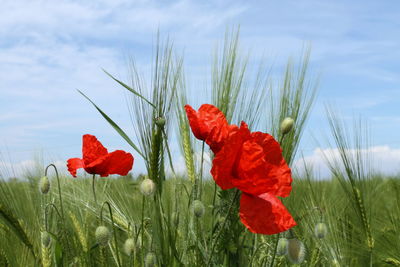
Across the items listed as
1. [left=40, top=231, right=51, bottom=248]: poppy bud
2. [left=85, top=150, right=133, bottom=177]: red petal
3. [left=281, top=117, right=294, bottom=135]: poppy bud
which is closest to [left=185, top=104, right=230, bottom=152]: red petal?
[left=281, top=117, right=294, bottom=135]: poppy bud

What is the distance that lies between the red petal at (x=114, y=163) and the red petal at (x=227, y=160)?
0.37 meters

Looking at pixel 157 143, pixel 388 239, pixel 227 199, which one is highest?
pixel 157 143

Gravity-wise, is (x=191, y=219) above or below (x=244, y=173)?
below

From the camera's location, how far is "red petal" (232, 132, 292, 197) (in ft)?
2.65

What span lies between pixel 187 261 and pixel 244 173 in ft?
1.19

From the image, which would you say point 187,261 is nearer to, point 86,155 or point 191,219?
point 191,219

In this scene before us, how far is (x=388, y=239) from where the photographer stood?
2.10 m

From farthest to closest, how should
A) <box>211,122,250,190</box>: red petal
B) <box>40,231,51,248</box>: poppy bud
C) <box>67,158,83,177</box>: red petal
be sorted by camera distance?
<box>67,158,83,177</box>: red petal < <box>40,231,51,248</box>: poppy bud < <box>211,122,250,190</box>: red petal

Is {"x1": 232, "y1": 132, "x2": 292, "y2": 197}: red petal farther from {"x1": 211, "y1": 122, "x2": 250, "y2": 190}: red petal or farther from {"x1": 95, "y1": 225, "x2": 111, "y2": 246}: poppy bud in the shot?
{"x1": 95, "y1": 225, "x2": 111, "y2": 246}: poppy bud

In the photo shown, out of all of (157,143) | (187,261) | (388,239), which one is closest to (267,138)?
(157,143)

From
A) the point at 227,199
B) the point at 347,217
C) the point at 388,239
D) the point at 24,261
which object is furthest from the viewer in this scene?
the point at 347,217

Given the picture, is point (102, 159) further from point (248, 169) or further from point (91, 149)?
point (248, 169)

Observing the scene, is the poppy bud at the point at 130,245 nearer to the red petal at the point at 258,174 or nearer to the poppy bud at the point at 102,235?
the poppy bud at the point at 102,235

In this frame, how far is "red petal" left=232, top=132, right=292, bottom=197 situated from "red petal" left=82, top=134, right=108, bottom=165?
43 centimetres
